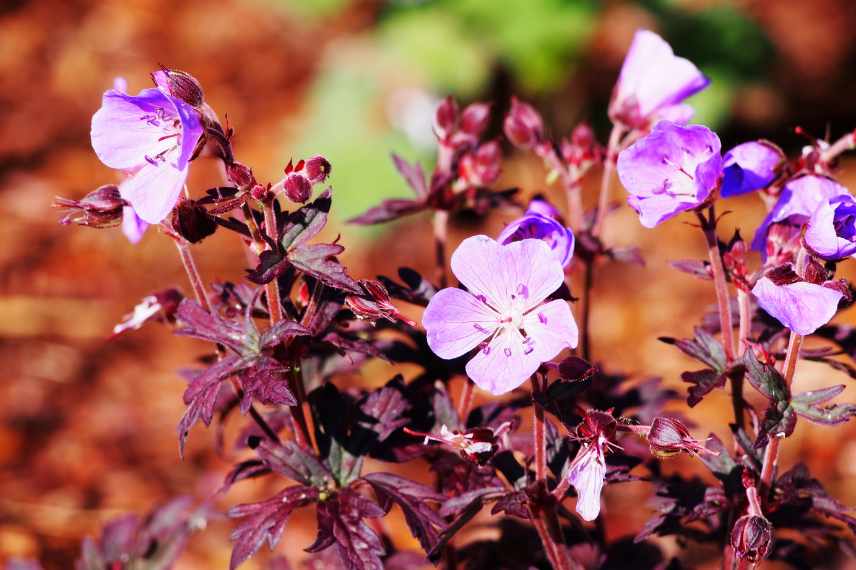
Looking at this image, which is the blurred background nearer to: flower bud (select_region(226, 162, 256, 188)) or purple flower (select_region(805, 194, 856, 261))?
flower bud (select_region(226, 162, 256, 188))

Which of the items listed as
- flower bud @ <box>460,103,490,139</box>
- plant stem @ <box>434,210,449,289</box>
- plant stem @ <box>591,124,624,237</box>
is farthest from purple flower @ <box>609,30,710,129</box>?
plant stem @ <box>434,210,449,289</box>

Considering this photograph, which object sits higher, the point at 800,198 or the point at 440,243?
the point at 800,198

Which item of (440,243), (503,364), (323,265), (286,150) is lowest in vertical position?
(286,150)

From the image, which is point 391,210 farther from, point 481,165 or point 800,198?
point 800,198

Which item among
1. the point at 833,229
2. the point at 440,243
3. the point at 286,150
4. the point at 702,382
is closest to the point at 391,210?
the point at 440,243

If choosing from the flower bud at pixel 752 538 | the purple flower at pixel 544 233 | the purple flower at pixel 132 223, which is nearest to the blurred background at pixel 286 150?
the purple flower at pixel 132 223

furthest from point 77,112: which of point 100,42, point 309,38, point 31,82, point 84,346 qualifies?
point 84,346

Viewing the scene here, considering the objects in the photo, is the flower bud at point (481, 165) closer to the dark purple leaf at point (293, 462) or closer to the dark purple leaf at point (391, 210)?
the dark purple leaf at point (391, 210)
